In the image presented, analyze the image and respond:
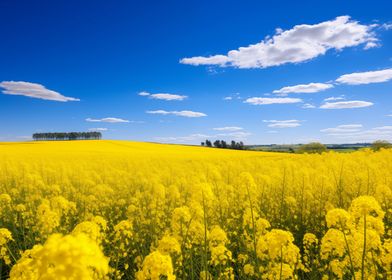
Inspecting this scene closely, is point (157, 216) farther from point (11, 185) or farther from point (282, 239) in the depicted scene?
point (11, 185)

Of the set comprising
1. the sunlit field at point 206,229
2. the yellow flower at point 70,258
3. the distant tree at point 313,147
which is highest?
the distant tree at point 313,147

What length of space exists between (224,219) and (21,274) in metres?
4.73

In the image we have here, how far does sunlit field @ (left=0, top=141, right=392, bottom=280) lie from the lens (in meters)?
3.05

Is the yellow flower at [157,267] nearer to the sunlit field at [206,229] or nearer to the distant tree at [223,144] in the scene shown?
the sunlit field at [206,229]

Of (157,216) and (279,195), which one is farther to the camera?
(279,195)

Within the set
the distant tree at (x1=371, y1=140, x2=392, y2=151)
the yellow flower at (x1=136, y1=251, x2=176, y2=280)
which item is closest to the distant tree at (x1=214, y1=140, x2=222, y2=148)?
the distant tree at (x1=371, y1=140, x2=392, y2=151)

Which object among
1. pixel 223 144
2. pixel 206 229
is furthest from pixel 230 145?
pixel 206 229

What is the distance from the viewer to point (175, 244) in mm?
3785

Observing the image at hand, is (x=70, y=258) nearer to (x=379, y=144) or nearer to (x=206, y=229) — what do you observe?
(x=206, y=229)

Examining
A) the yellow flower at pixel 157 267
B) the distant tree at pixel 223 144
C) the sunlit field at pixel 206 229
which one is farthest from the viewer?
the distant tree at pixel 223 144

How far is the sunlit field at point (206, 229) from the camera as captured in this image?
3.05 metres

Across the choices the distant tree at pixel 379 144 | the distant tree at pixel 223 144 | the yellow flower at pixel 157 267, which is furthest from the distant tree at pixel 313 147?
the yellow flower at pixel 157 267

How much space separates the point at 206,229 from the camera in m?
4.91

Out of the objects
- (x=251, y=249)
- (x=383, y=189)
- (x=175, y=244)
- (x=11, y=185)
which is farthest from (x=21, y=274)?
(x=11, y=185)
